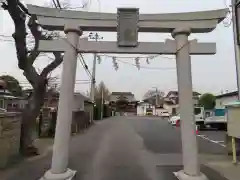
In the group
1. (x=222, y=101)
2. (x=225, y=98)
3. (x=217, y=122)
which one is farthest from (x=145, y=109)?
(x=217, y=122)

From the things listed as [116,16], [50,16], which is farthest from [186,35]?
[50,16]

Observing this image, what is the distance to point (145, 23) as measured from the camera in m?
8.05

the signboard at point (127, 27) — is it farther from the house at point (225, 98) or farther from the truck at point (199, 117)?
the house at point (225, 98)

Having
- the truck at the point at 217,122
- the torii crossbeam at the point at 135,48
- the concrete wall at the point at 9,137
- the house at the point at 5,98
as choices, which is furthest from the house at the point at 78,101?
the truck at the point at 217,122

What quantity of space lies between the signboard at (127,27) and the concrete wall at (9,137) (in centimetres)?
465

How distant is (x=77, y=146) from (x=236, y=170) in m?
7.58

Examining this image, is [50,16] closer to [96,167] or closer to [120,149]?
[96,167]

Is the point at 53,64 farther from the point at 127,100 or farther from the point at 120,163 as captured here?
the point at 127,100

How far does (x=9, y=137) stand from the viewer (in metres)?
9.73

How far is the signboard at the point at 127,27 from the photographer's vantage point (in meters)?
7.83

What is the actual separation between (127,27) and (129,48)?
23.0 inches

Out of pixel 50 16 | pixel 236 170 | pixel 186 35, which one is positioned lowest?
pixel 236 170

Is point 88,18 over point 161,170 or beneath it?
over

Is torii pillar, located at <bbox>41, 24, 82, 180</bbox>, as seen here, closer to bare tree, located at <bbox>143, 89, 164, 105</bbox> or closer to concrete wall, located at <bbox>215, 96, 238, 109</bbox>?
Result: concrete wall, located at <bbox>215, 96, 238, 109</bbox>
